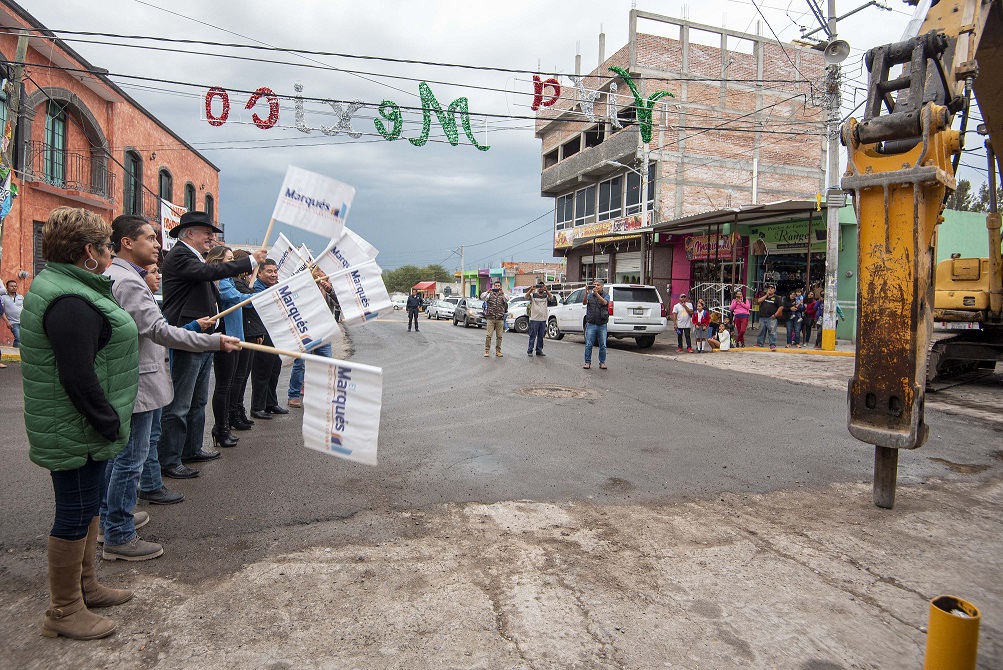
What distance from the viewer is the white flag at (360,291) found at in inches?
163

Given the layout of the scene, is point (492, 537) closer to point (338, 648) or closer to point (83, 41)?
point (338, 648)

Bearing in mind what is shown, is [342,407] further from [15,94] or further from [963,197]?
[963,197]

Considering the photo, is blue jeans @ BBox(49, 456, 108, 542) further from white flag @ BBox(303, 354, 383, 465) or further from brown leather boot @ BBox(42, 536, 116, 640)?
white flag @ BBox(303, 354, 383, 465)

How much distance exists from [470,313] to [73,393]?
26660 mm

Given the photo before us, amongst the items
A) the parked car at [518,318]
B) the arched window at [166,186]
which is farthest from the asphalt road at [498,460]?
the arched window at [166,186]

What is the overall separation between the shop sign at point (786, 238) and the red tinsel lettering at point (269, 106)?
1667cm

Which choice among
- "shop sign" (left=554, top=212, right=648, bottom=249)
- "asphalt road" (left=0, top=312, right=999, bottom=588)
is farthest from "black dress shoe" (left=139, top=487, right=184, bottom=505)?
"shop sign" (left=554, top=212, right=648, bottom=249)

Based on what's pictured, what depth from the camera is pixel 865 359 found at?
11.9 feet

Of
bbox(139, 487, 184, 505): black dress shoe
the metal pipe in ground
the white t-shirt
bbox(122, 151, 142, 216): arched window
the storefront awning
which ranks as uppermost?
bbox(122, 151, 142, 216): arched window

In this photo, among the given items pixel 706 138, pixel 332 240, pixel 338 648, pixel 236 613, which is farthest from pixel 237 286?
pixel 706 138

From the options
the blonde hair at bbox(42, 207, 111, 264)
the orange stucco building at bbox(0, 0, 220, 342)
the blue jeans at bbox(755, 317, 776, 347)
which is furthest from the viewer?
the blue jeans at bbox(755, 317, 776, 347)

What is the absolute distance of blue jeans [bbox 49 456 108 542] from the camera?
8.66 feet

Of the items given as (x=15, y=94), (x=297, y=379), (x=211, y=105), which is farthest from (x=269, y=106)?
(x=297, y=379)

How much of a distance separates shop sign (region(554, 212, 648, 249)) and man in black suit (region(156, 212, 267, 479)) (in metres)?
21.3
